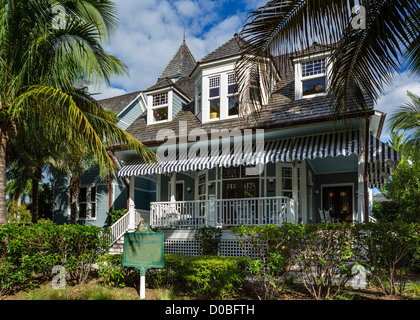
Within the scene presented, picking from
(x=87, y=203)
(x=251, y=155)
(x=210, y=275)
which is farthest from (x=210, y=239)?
(x=87, y=203)

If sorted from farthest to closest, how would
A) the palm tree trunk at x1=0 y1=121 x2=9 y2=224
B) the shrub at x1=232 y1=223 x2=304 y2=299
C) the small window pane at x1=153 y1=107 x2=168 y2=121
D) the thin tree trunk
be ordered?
the thin tree trunk → the small window pane at x1=153 y1=107 x2=168 y2=121 → the palm tree trunk at x1=0 y1=121 x2=9 y2=224 → the shrub at x1=232 y1=223 x2=304 y2=299

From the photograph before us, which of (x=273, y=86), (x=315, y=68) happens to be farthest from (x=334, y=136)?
(x=273, y=86)

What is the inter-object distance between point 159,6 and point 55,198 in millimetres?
15009

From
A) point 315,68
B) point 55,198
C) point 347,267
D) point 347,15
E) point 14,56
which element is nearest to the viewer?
Answer: point 347,15

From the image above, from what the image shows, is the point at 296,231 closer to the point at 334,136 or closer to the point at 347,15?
the point at 347,15

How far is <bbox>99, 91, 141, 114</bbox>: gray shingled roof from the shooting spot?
21.4 m

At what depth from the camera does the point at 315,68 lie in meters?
12.5

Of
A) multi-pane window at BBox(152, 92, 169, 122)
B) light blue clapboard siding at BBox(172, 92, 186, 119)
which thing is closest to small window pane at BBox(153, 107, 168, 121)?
multi-pane window at BBox(152, 92, 169, 122)

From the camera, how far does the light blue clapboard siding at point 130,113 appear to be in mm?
20812

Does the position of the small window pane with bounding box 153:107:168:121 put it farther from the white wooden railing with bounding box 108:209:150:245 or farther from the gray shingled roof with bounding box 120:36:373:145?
the white wooden railing with bounding box 108:209:150:245

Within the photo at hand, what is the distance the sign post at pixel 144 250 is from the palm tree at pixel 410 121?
547 inches
